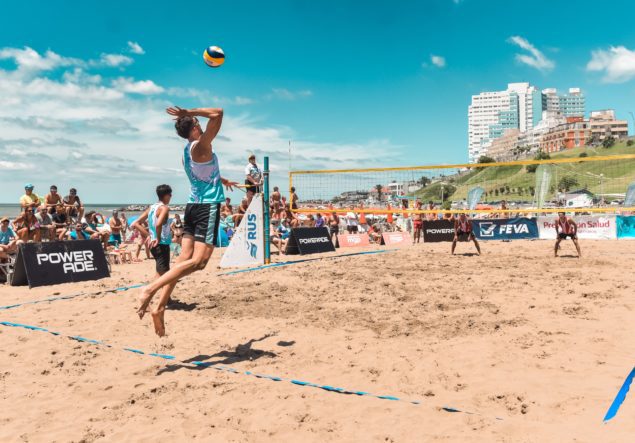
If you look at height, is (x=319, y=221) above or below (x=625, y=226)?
above

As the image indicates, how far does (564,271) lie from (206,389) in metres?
7.28

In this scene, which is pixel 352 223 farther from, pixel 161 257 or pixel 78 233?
pixel 161 257

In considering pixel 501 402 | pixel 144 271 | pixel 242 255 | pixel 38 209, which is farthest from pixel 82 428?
pixel 38 209

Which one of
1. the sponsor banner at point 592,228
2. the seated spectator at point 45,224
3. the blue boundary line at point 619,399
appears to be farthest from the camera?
the sponsor banner at point 592,228

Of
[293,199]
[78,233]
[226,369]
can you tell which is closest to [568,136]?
[293,199]

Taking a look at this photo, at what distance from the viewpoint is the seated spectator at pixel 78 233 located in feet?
37.7

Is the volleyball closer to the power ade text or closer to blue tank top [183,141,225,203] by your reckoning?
blue tank top [183,141,225,203]

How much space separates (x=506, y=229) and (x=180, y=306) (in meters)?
14.2

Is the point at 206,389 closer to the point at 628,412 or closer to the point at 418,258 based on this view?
the point at 628,412

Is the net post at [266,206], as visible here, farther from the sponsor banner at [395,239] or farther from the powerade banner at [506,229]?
the powerade banner at [506,229]

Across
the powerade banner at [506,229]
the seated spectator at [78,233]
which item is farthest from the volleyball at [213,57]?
the powerade banner at [506,229]

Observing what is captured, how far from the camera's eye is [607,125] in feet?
506

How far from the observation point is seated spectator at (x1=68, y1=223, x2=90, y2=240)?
11.5 metres

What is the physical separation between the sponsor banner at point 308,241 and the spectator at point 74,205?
556 centimetres
